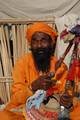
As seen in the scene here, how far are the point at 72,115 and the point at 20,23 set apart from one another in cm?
234

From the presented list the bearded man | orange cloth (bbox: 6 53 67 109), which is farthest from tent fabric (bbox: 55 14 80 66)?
orange cloth (bbox: 6 53 67 109)

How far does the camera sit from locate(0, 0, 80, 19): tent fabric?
784cm

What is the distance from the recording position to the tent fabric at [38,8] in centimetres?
784

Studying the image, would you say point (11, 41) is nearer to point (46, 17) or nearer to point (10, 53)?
point (10, 53)

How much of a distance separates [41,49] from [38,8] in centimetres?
122

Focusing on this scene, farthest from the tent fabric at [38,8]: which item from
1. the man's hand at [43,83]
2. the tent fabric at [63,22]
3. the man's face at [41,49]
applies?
the man's hand at [43,83]

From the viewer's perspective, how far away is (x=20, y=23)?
7996 mm

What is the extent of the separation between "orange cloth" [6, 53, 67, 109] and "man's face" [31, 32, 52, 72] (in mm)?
87

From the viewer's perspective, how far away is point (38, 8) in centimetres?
791

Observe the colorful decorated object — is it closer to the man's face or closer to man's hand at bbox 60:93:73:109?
man's hand at bbox 60:93:73:109

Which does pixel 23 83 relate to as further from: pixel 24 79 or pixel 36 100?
pixel 36 100

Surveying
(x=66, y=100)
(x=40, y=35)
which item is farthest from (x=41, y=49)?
(x=66, y=100)

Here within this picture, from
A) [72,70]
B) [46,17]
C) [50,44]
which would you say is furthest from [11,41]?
[72,70]

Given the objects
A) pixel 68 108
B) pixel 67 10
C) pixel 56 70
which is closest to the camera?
pixel 68 108
